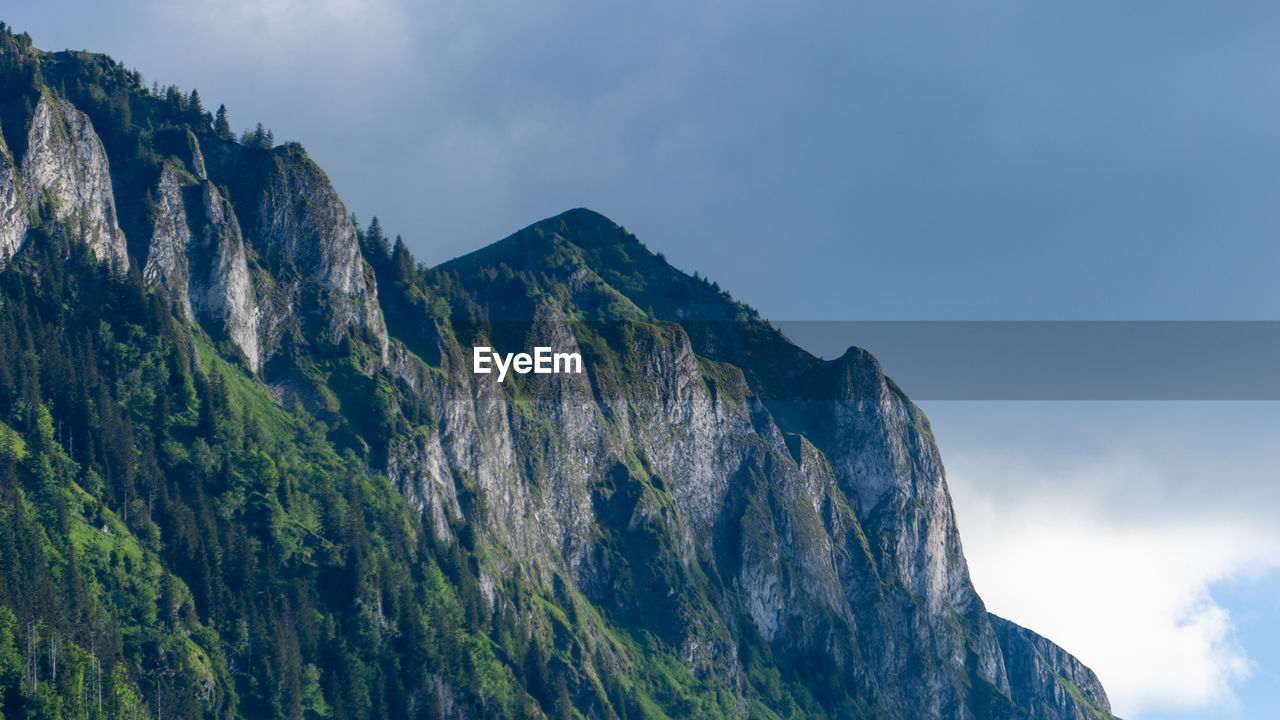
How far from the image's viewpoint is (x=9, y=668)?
19900 centimetres

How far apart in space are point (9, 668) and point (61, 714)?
30.2 ft

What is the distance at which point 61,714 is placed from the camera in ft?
655
